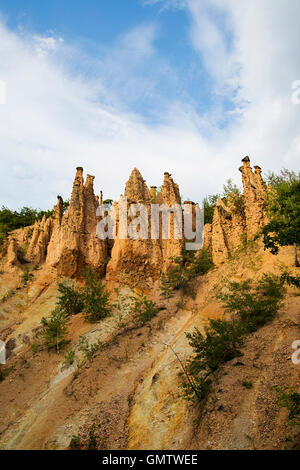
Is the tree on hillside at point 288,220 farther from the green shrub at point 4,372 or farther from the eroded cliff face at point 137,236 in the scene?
the green shrub at point 4,372

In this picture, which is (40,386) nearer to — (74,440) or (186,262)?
(74,440)

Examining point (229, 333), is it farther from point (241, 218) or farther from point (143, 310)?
point (241, 218)

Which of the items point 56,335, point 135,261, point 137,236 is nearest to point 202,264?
point 135,261

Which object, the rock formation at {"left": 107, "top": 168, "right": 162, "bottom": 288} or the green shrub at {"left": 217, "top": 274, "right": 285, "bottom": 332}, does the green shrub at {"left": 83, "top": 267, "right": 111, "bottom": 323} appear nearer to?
the rock formation at {"left": 107, "top": 168, "right": 162, "bottom": 288}

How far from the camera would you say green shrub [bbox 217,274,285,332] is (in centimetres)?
1053

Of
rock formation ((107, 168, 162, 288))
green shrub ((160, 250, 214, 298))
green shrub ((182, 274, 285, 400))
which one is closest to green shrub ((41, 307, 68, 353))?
rock formation ((107, 168, 162, 288))

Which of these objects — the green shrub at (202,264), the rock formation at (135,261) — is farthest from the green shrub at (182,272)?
the rock formation at (135,261)

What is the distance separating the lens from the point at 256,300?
38.0 feet

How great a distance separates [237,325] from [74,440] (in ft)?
21.1

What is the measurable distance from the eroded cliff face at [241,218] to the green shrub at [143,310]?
466 cm

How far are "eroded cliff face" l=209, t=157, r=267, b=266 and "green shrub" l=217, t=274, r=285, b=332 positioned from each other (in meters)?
3.77

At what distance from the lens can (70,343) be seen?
14875 millimetres

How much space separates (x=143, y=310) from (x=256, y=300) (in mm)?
6325
